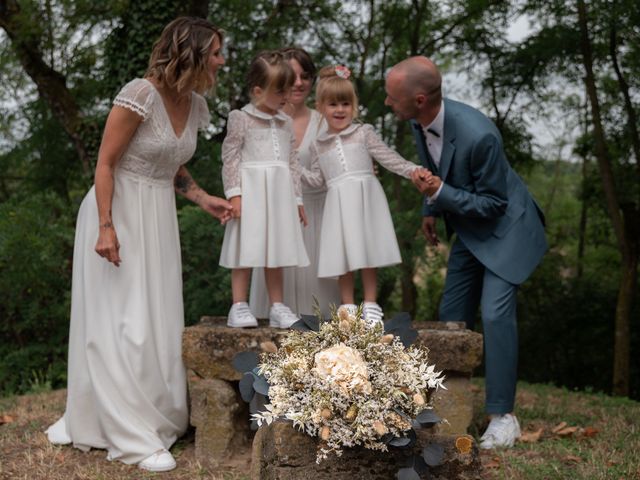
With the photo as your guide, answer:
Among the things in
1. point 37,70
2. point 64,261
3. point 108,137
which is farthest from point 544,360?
point 108,137

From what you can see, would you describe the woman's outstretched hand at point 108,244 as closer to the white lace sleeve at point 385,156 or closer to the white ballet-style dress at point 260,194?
the white ballet-style dress at point 260,194

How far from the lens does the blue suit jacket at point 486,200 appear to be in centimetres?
483

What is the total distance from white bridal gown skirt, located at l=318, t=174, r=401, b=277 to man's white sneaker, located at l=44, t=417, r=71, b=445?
1.88 meters

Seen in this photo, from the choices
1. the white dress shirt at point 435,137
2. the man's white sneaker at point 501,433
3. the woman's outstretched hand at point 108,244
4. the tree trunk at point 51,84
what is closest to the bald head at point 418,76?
the white dress shirt at point 435,137

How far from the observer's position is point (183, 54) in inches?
172

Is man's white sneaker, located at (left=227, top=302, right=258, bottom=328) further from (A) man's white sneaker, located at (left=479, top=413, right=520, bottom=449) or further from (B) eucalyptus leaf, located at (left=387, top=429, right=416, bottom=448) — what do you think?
(B) eucalyptus leaf, located at (left=387, top=429, right=416, bottom=448)

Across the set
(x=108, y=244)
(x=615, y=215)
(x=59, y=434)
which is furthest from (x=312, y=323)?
(x=615, y=215)

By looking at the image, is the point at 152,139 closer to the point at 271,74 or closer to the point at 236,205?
the point at 236,205

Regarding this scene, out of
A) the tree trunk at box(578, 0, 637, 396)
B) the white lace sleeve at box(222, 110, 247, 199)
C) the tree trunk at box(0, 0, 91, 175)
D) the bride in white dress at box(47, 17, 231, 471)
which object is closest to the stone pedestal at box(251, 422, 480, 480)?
the bride in white dress at box(47, 17, 231, 471)

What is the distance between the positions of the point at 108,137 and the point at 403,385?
2347 mm

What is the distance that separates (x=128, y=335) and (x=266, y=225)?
104cm

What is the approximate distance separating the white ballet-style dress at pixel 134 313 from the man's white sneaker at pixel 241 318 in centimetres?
33

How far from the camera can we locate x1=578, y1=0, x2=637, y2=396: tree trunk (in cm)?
869

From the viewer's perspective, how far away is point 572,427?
5.30m
